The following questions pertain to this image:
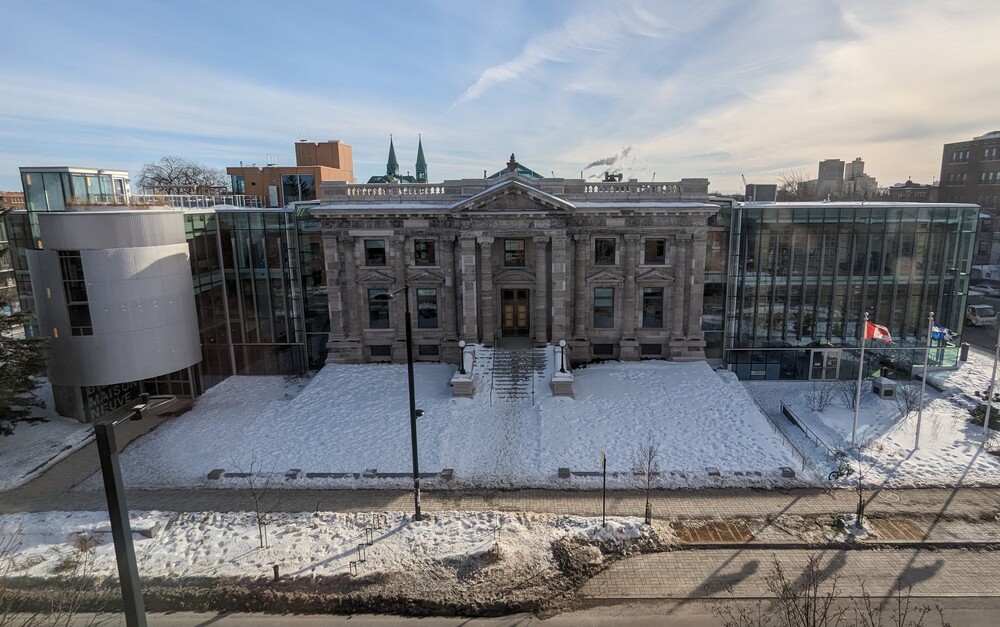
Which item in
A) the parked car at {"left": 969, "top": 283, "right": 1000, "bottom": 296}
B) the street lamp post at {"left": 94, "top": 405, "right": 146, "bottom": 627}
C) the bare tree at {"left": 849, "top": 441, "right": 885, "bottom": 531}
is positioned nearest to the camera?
the street lamp post at {"left": 94, "top": 405, "right": 146, "bottom": 627}

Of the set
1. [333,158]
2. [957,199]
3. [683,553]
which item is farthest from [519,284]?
[957,199]

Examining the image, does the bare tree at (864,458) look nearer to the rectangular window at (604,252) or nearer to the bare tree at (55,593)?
the rectangular window at (604,252)

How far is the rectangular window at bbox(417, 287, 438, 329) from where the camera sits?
33.4 meters

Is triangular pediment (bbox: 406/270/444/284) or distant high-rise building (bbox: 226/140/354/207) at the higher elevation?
distant high-rise building (bbox: 226/140/354/207)

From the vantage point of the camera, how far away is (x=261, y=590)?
51.8 feet

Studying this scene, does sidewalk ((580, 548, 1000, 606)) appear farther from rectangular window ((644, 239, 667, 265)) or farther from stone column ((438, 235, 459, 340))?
stone column ((438, 235, 459, 340))

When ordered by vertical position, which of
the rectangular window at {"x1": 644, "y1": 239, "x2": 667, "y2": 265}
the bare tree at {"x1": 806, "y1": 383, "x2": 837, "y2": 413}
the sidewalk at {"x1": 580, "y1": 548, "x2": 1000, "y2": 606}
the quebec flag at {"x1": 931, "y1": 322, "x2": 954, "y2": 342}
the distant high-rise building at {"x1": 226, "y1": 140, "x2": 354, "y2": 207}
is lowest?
the sidewalk at {"x1": 580, "y1": 548, "x2": 1000, "y2": 606}

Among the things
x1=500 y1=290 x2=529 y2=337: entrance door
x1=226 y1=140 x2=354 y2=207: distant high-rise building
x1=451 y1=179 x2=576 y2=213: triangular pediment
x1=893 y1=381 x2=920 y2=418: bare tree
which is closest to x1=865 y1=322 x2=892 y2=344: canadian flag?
x1=893 y1=381 x2=920 y2=418: bare tree

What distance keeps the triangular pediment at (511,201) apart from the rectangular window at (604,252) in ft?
11.0

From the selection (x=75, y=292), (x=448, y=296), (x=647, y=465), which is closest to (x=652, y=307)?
(x=448, y=296)

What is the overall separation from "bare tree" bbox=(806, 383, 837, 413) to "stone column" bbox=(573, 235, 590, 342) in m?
12.0

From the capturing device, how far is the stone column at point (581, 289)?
1267 inches

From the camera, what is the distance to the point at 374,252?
33062mm

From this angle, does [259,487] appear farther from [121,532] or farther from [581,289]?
[581,289]
